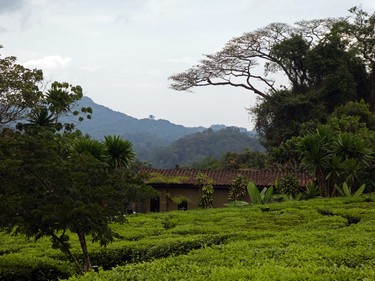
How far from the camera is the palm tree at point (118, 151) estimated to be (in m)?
23.6

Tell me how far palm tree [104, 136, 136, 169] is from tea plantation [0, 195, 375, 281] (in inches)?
202

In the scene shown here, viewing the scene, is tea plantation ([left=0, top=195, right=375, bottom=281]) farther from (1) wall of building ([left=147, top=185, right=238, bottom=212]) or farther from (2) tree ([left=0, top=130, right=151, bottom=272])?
(1) wall of building ([left=147, top=185, right=238, bottom=212])

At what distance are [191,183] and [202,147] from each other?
3176 inches

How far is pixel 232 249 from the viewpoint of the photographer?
9523 mm

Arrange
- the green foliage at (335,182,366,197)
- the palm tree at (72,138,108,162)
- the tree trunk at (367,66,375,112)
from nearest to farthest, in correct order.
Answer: the palm tree at (72,138,108,162) → the green foliage at (335,182,366,197) → the tree trunk at (367,66,375,112)

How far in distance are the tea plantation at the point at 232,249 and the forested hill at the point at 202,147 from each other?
282 ft

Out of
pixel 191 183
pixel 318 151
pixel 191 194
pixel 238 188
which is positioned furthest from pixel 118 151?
pixel 318 151

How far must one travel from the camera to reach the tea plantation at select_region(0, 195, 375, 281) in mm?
7070

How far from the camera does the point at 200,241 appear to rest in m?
12.2

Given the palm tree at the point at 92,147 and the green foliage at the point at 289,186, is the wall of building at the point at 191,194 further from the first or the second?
the palm tree at the point at 92,147

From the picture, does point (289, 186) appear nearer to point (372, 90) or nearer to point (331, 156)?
point (331, 156)

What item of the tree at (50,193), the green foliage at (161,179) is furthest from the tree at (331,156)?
the tree at (50,193)

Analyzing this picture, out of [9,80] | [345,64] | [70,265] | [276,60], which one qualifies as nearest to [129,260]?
[70,265]

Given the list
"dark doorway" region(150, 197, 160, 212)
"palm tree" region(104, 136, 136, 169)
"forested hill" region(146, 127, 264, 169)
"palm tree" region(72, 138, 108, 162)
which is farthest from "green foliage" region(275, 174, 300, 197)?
"forested hill" region(146, 127, 264, 169)
